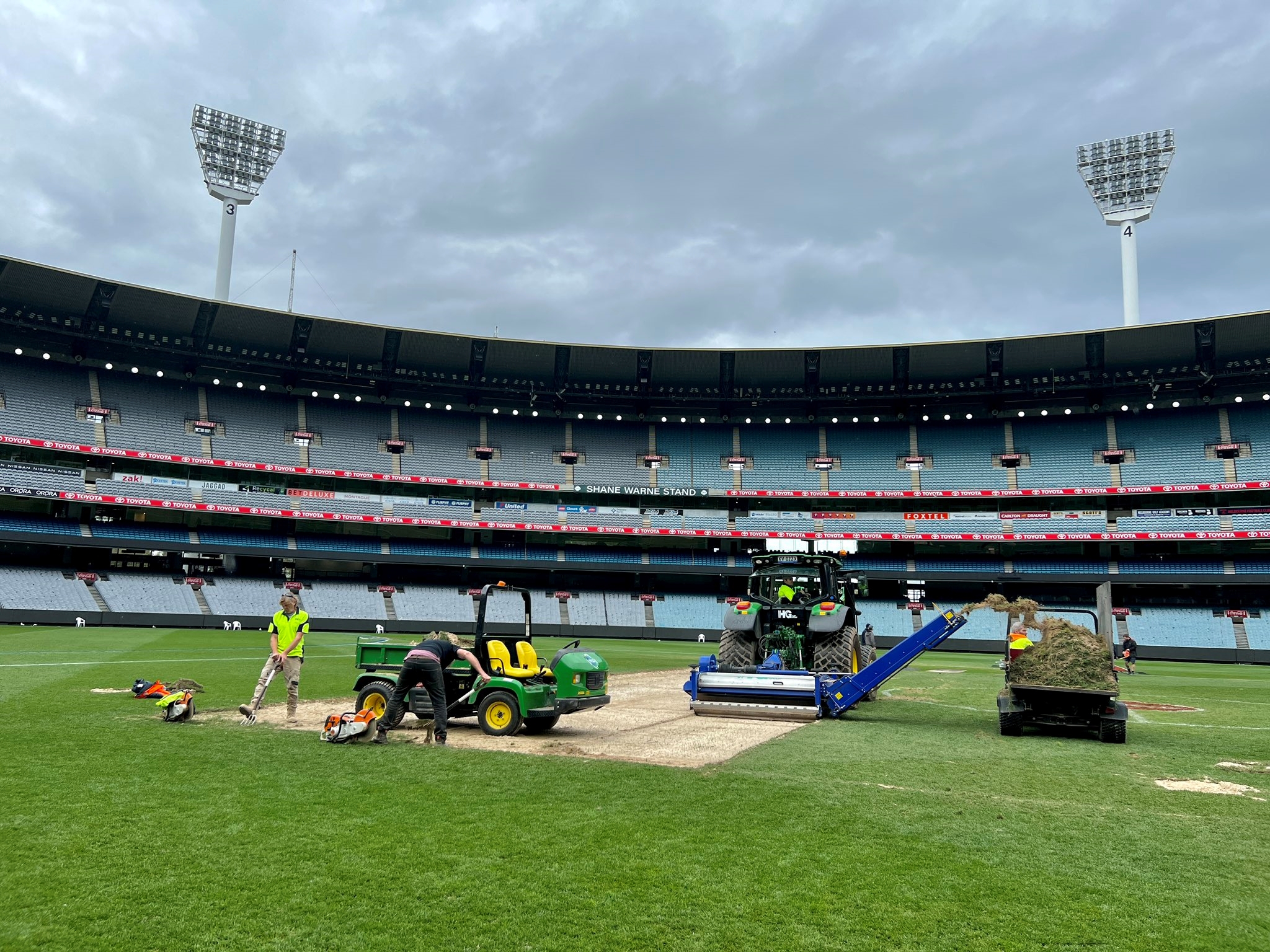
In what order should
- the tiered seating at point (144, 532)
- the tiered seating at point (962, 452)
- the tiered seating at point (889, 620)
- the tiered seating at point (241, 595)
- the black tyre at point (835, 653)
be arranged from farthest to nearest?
the tiered seating at point (962, 452)
the tiered seating at point (889, 620)
the tiered seating at point (144, 532)
the tiered seating at point (241, 595)
the black tyre at point (835, 653)

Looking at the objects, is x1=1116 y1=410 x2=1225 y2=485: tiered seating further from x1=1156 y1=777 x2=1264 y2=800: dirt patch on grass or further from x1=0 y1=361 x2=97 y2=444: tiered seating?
x1=0 y1=361 x2=97 y2=444: tiered seating

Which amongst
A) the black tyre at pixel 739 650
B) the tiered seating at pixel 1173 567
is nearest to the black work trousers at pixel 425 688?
the black tyre at pixel 739 650

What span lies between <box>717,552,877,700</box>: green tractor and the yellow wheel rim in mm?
4629

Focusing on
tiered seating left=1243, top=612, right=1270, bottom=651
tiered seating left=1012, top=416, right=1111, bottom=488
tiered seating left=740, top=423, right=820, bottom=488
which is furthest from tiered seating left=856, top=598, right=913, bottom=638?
tiered seating left=1243, top=612, right=1270, bottom=651

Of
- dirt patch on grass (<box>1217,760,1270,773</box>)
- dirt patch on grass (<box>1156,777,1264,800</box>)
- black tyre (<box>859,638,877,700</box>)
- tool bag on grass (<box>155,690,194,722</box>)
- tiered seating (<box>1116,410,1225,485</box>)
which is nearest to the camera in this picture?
dirt patch on grass (<box>1156,777,1264,800</box>)

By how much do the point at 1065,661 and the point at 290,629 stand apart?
10.5 metres

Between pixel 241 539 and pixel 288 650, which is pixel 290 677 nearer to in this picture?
pixel 288 650

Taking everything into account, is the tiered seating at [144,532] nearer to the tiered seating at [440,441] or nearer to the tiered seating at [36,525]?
the tiered seating at [36,525]

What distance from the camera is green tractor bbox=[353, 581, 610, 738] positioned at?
10.0 metres

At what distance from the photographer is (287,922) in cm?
402

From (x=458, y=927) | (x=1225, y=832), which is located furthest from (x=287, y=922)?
(x=1225, y=832)

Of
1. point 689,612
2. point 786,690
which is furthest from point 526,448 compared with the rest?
point 786,690

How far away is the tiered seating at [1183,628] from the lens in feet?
126

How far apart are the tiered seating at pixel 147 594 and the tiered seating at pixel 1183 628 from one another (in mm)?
45979
